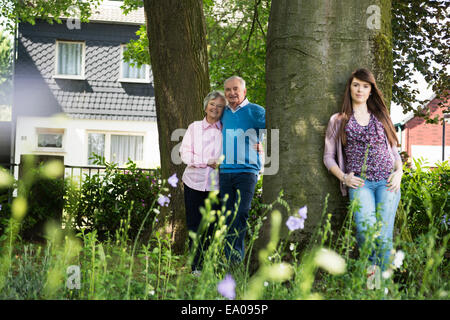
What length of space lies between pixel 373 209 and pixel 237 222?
1.36 m

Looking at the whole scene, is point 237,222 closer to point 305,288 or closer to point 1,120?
point 305,288

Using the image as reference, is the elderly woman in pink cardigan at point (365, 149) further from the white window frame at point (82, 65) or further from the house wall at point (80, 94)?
the white window frame at point (82, 65)

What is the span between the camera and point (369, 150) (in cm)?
382

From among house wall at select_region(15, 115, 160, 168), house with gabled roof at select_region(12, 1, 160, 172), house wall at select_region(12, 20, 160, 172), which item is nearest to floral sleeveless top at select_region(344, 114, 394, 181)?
house wall at select_region(15, 115, 160, 168)

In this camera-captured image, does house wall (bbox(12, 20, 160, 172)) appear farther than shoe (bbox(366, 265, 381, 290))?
Yes

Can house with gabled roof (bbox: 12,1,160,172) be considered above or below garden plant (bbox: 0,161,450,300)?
above

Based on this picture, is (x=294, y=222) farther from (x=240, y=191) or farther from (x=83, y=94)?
(x=83, y=94)

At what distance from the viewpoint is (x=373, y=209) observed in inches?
146

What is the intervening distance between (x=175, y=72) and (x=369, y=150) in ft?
10.6

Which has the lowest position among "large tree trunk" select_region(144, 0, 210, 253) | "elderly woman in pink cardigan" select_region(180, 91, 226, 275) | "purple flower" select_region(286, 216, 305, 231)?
"purple flower" select_region(286, 216, 305, 231)

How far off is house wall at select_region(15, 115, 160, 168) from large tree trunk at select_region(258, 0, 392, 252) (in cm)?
1357

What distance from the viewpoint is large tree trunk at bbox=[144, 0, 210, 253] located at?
638 cm

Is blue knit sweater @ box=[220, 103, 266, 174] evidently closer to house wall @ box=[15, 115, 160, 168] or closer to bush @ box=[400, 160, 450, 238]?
bush @ box=[400, 160, 450, 238]

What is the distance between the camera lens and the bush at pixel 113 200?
796 cm
